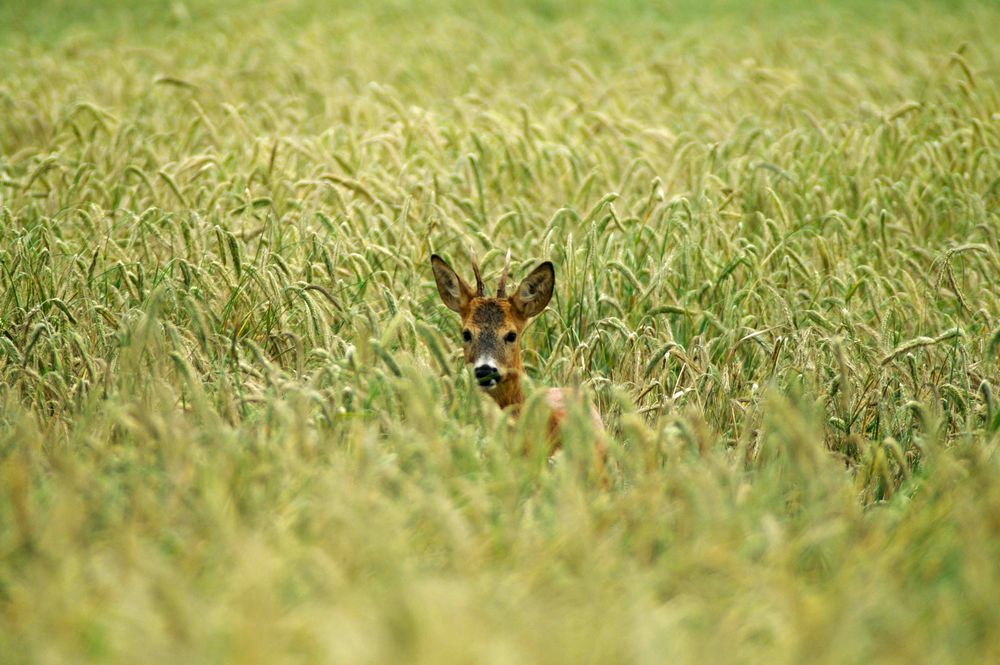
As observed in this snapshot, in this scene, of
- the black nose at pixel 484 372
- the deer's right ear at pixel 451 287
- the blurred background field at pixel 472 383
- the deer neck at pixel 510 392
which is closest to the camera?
the blurred background field at pixel 472 383

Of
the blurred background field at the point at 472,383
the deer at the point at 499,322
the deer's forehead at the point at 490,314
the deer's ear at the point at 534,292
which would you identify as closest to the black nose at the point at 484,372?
the deer at the point at 499,322

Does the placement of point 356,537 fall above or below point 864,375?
above

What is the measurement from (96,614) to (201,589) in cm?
28

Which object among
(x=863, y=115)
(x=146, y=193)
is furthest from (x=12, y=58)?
(x=863, y=115)

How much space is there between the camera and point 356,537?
3.03m

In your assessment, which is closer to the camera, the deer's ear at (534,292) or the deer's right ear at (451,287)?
the deer's ear at (534,292)

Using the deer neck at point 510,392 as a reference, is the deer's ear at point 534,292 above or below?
above

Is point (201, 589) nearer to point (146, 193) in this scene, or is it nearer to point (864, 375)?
point (864, 375)

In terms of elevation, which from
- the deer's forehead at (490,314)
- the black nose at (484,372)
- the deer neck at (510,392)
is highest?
the deer's forehead at (490,314)

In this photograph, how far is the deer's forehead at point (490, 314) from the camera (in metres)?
5.45

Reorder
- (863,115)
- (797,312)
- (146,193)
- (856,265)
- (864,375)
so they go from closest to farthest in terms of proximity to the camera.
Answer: (864,375), (797,312), (856,265), (146,193), (863,115)

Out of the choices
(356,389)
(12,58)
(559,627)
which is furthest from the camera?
(12,58)

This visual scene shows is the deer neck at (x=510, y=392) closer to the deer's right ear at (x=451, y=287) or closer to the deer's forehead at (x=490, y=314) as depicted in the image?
the deer's forehead at (x=490, y=314)

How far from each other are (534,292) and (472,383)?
1088 mm
